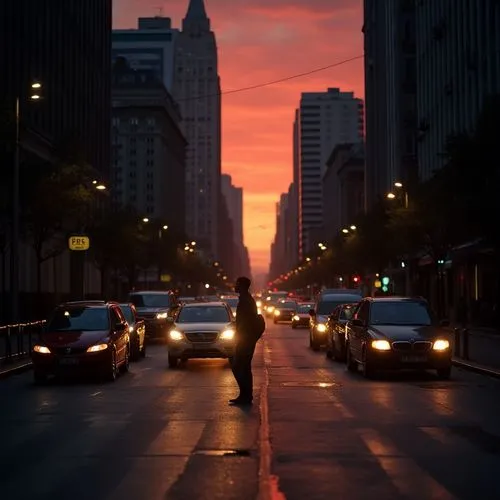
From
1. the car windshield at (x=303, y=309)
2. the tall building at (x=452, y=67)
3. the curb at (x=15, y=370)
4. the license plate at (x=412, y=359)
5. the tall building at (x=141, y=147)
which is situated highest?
the tall building at (x=141, y=147)

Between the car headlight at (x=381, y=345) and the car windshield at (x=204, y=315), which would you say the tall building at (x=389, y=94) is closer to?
the car windshield at (x=204, y=315)

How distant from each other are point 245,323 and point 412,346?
6.08 m

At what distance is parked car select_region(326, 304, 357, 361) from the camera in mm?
26938

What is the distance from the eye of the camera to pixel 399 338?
834 inches

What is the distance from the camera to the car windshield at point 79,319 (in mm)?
22391

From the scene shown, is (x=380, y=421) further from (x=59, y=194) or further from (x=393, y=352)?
(x=59, y=194)

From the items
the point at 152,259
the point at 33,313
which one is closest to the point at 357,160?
the point at 152,259

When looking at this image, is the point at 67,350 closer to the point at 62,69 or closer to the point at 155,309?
the point at 155,309

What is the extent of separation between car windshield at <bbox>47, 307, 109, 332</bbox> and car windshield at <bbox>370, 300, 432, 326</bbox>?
20.3 feet

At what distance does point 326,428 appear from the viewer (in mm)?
13320

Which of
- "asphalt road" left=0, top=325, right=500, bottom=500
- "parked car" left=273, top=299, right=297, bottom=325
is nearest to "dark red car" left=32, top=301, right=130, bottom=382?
"asphalt road" left=0, top=325, right=500, bottom=500

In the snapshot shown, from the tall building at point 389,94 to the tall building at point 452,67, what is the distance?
28.9ft

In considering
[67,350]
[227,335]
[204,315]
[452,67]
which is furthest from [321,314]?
[452,67]

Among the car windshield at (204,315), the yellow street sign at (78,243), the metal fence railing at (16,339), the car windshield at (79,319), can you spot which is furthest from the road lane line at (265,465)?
the yellow street sign at (78,243)
